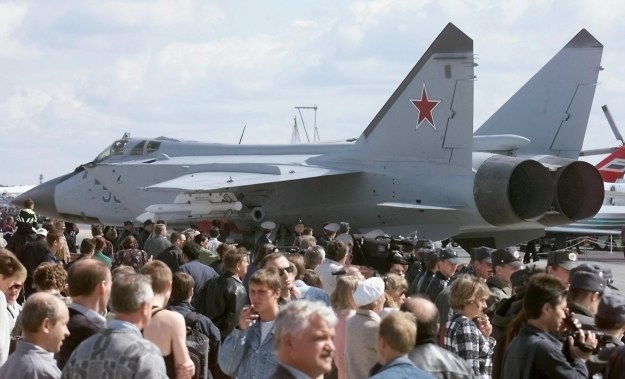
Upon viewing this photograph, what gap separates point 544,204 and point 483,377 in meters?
14.7

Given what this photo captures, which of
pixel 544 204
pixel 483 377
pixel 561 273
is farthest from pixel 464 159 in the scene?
pixel 483 377

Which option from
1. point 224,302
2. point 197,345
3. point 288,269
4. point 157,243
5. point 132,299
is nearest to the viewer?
point 132,299

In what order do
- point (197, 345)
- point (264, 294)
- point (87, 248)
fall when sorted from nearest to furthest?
point (264, 294), point (197, 345), point (87, 248)

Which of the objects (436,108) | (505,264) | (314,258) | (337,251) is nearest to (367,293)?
(505,264)

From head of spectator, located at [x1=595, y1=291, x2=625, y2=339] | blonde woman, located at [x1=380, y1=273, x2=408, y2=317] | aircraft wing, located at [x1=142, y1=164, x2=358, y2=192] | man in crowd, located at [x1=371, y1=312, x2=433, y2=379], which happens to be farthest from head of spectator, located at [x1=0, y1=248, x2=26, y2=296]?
aircraft wing, located at [x1=142, y1=164, x2=358, y2=192]

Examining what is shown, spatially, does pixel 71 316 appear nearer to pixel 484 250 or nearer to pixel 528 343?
pixel 528 343

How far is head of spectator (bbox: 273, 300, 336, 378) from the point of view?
450cm

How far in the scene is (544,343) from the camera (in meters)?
5.92

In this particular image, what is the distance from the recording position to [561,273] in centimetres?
920

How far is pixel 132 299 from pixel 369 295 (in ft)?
6.51

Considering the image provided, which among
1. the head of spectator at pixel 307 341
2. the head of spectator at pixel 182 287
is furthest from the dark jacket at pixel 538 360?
the head of spectator at pixel 182 287

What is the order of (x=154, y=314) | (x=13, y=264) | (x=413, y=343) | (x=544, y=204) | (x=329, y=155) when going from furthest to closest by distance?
(x=329, y=155) → (x=544, y=204) → (x=13, y=264) → (x=154, y=314) → (x=413, y=343)

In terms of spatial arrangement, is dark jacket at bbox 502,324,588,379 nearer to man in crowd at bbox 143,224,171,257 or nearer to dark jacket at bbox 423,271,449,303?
dark jacket at bbox 423,271,449,303

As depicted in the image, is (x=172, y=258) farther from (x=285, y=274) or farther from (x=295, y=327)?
(x=295, y=327)
